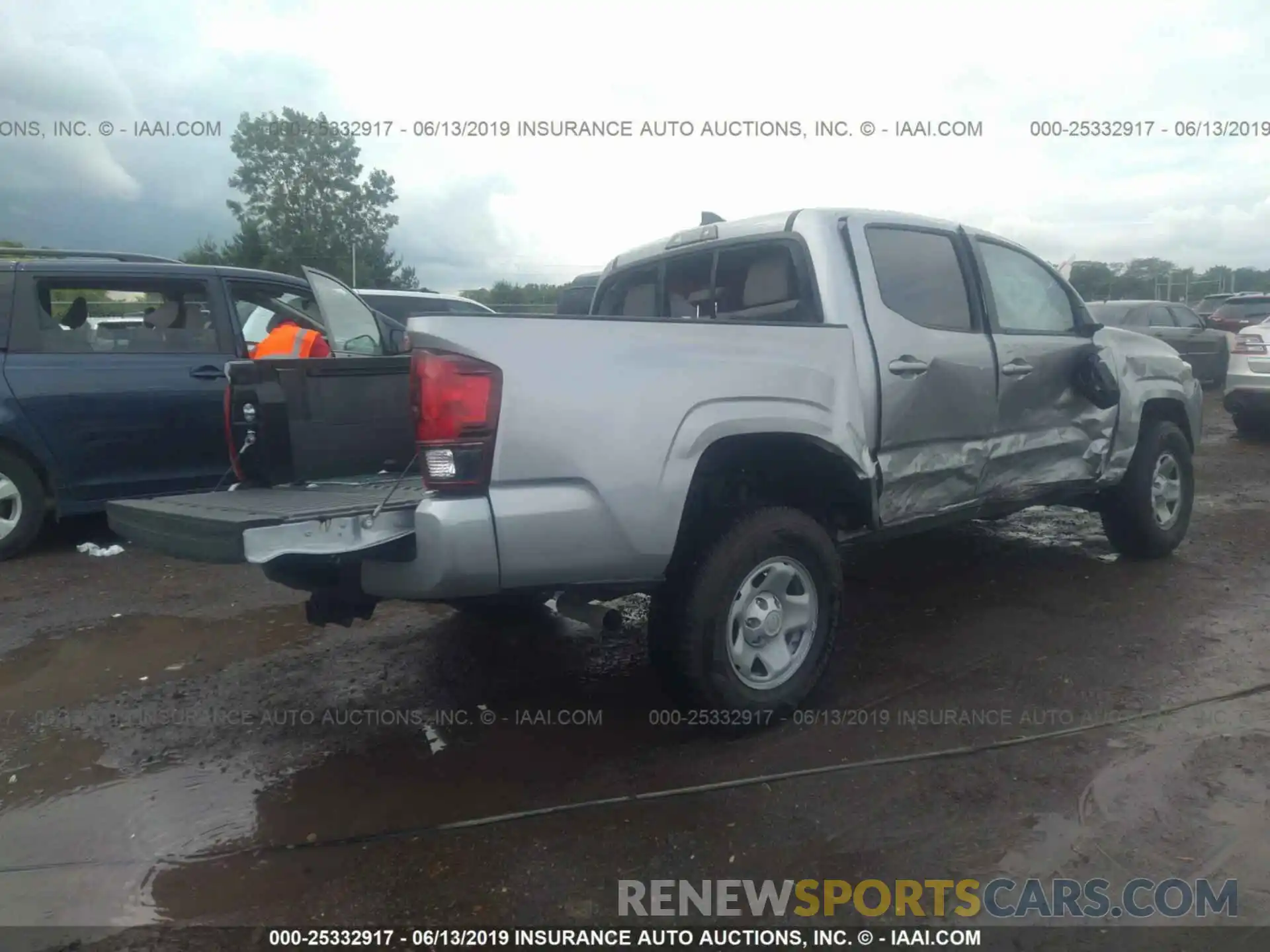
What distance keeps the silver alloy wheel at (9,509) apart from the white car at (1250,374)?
11.2 m

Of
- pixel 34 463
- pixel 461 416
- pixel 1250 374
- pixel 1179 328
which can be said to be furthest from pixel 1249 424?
pixel 34 463

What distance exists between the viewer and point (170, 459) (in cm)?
623

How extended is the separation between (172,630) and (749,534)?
3088mm

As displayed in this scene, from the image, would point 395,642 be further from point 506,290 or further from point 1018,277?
point 506,290

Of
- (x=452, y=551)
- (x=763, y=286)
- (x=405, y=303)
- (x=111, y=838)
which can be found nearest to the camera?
(x=452, y=551)

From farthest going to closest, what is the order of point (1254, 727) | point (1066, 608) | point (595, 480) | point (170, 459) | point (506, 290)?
point (506, 290)
point (170, 459)
point (1066, 608)
point (1254, 727)
point (595, 480)

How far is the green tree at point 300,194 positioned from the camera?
65.0 feet

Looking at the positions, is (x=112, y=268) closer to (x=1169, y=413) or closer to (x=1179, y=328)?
(x=1169, y=413)

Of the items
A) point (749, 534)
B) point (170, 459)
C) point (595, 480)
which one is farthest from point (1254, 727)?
point (170, 459)

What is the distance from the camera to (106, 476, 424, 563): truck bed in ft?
9.09

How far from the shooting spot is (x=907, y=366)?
3.87 metres

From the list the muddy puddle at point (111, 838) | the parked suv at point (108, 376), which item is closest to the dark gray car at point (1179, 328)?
the parked suv at point (108, 376)

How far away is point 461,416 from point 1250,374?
10310mm

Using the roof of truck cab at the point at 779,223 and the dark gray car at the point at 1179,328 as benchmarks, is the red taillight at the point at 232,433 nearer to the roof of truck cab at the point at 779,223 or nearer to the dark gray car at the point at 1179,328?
the roof of truck cab at the point at 779,223
